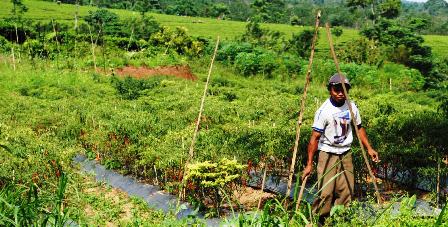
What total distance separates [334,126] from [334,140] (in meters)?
0.14

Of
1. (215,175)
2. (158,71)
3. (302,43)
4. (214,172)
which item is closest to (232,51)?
(158,71)

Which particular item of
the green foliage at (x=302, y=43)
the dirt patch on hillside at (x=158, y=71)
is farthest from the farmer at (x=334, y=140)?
the green foliage at (x=302, y=43)

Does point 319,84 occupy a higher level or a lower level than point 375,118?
lower

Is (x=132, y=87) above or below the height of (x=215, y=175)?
below

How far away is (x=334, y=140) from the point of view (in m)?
4.47

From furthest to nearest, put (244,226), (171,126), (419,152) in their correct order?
(171,126), (419,152), (244,226)

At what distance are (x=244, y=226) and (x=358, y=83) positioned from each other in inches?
752

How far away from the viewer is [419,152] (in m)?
5.93

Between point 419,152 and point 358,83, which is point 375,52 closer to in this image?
point 358,83

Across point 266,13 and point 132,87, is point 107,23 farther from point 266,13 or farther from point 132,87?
point 266,13

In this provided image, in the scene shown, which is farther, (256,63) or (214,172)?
(256,63)

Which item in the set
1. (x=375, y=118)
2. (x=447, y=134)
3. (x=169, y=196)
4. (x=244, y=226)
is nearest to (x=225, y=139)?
(x=169, y=196)

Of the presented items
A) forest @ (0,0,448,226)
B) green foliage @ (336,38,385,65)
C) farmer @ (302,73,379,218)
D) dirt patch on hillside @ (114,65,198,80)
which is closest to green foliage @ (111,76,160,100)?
forest @ (0,0,448,226)

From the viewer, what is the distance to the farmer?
4395 mm
